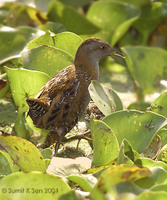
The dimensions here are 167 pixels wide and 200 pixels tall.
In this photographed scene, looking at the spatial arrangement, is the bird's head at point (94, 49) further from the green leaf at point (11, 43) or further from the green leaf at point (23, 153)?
the green leaf at point (23, 153)

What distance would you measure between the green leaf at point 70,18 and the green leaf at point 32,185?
1667mm

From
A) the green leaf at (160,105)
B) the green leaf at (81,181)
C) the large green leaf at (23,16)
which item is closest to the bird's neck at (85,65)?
the green leaf at (160,105)

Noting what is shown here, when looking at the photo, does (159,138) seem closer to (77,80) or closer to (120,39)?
(77,80)

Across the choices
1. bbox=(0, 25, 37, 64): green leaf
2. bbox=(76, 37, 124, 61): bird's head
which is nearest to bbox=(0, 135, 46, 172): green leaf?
bbox=(76, 37, 124, 61): bird's head

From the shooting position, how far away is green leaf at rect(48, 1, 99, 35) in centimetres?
312

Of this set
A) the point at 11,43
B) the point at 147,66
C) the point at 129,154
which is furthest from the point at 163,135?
the point at 11,43

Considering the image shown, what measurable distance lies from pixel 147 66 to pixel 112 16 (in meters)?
0.59

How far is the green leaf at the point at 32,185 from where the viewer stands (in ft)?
5.17

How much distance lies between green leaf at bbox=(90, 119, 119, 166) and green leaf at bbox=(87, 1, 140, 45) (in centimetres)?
161

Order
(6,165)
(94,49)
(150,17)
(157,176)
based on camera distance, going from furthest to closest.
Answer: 1. (150,17)
2. (94,49)
3. (6,165)
4. (157,176)

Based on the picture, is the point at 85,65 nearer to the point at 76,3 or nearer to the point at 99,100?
the point at 99,100

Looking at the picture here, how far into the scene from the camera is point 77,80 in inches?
88.8

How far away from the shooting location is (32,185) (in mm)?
1583

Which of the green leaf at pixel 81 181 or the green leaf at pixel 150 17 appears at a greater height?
the green leaf at pixel 150 17
